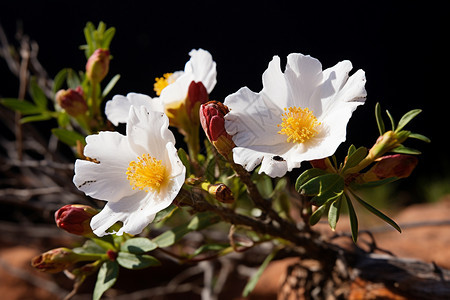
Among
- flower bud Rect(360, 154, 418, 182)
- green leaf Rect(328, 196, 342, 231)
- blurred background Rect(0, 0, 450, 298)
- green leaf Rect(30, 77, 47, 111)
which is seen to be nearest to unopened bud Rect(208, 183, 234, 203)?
green leaf Rect(328, 196, 342, 231)

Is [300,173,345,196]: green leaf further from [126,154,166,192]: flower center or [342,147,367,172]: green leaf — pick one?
[126,154,166,192]: flower center

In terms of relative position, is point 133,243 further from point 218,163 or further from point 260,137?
point 260,137

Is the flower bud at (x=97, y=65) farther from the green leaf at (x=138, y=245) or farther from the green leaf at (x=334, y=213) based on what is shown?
the green leaf at (x=334, y=213)

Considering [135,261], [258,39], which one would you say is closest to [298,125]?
[135,261]

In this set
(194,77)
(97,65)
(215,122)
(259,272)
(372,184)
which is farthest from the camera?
(259,272)

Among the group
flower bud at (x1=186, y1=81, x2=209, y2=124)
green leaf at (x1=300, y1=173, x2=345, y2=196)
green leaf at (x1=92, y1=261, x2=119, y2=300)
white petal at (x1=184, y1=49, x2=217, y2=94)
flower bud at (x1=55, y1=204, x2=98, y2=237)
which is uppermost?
white petal at (x1=184, y1=49, x2=217, y2=94)

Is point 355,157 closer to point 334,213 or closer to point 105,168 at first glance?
point 334,213

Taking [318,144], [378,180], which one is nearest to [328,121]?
[318,144]

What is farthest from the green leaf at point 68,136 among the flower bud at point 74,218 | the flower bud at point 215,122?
the flower bud at point 215,122
